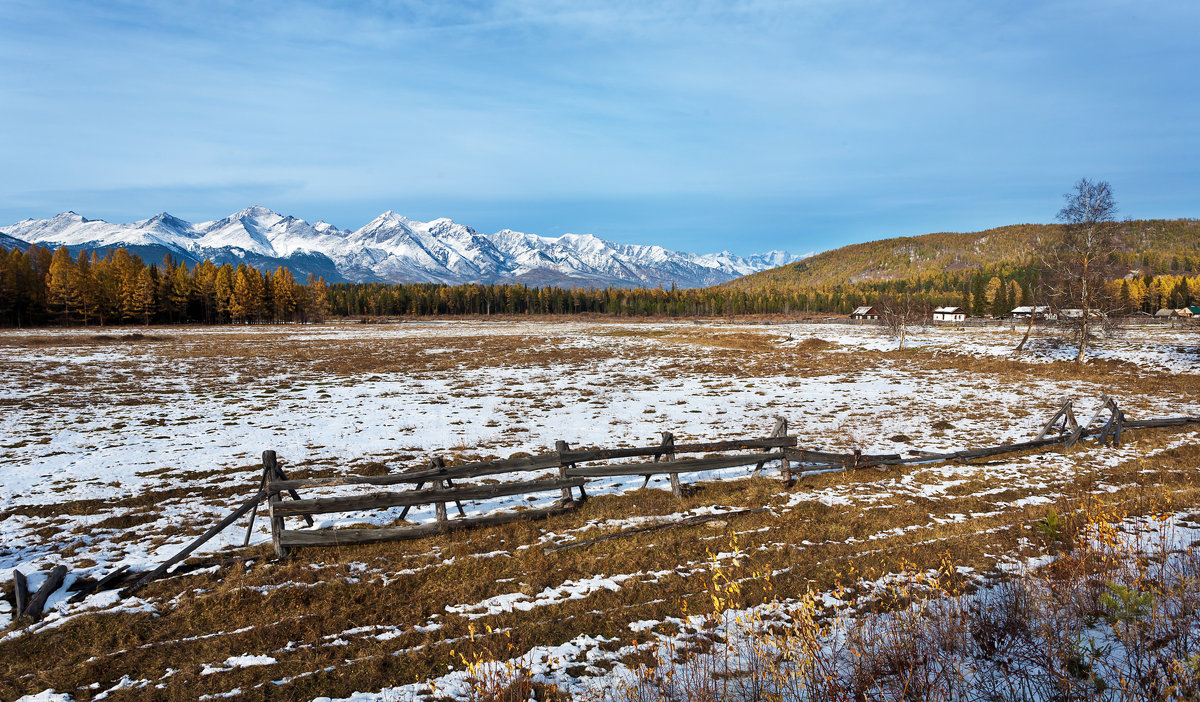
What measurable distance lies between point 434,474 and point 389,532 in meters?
1.30

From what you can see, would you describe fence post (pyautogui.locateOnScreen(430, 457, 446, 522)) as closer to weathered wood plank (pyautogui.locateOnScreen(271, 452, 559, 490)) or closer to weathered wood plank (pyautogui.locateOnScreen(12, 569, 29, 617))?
weathered wood plank (pyautogui.locateOnScreen(271, 452, 559, 490))

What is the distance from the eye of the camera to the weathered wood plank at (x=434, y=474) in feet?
29.1

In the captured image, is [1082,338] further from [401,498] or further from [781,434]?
[401,498]

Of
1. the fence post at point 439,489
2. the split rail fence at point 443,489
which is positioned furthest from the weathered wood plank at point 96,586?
the fence post at point 439,489

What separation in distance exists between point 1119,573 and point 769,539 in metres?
4.74

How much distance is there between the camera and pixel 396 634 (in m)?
6.66

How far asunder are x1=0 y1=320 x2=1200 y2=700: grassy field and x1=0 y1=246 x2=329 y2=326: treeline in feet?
263

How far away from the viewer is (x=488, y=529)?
33.2 feet

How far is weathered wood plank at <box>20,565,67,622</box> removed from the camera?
7.01m

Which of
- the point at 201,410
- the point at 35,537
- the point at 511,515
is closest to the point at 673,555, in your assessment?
the point at 511,515

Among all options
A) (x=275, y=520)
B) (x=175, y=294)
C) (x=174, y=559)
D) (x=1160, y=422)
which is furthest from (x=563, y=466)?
(x=175, y=294)

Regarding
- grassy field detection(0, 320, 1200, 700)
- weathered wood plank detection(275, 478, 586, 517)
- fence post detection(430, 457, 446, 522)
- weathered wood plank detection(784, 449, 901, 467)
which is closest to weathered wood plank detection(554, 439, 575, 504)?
weathered wood plank detection(275, 478, 586, 517)

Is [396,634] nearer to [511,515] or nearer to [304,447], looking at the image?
[511,515]

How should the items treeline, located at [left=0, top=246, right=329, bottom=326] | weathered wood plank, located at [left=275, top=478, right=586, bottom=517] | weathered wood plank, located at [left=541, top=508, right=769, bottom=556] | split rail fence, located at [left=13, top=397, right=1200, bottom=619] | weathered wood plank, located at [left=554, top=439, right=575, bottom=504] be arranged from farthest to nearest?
treeline, located at [left=0, top=246, right=329, bottom=326] → weathered wood plank, located at [left=554, top=439, right=575, bottom=504] → weathered wood plank, located at [left=541, top=508, right=769, bottom=556] → weathered wood plank, located at [left=275, top=478, right=586, bottom=517] → split rail fence, located at [left=13, top=397, right=1200, bottom=619]
